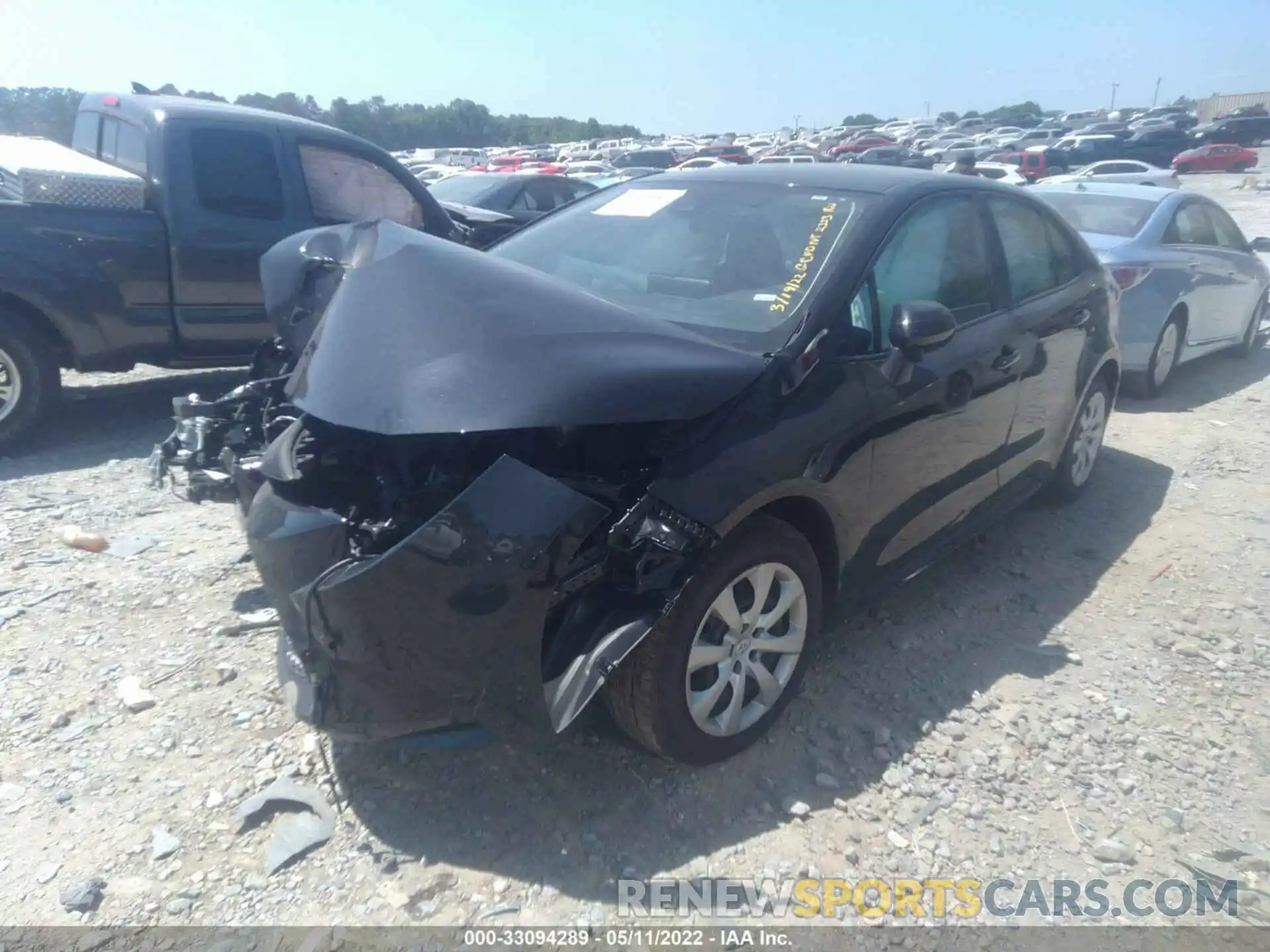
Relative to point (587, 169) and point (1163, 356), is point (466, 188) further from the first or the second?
point (587, 169)

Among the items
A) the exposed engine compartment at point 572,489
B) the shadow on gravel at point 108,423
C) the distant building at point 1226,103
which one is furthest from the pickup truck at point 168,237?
the distant building at point 1226,103

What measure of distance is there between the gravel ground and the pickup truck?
1399 mm

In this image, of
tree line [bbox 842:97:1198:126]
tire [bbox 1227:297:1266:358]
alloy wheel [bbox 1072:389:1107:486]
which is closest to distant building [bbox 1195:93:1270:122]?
tree line [bbox 842:97:1198:126]

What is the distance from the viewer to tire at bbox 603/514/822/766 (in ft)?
8.99

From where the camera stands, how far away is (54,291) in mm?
5449

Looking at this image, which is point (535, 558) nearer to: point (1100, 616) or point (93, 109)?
point (1100, 616)

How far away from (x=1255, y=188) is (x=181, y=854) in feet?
107

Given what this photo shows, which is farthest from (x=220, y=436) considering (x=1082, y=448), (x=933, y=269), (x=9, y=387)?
(x=1082, y=448)

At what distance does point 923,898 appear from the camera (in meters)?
2.67

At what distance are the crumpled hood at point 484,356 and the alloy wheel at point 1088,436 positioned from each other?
3.06 meters

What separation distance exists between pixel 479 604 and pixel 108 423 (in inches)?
195

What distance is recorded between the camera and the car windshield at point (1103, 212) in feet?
25.3

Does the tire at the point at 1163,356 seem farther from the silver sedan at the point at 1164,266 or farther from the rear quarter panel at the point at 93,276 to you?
the rear quarter panel at the point at 93,276

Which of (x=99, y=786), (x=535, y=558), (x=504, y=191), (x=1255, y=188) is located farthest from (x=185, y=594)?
(x=1255, y=188)
